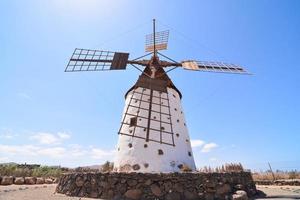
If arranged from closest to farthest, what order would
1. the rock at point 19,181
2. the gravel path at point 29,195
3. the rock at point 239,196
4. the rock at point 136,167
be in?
the rock at point 239,196
the gravel path at point 29,195
the rock at point 136,167
the rock at point 19,181

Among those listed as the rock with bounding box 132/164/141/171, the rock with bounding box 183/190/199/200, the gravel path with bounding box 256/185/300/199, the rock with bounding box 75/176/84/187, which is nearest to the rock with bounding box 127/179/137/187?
the rock with bounding box 183/190/199/200

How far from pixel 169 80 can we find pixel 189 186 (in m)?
6.50

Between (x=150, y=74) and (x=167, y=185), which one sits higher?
(x=150, y=74)

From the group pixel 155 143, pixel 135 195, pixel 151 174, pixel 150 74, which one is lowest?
pixel 135 195

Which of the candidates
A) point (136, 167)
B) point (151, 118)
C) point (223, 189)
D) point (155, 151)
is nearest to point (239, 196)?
point (223, 189)

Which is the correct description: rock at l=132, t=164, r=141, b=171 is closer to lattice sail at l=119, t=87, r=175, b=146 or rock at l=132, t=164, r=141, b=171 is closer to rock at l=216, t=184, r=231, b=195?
lattice sail at l=119, t=87, r=175, b=146

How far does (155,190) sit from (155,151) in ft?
10.6

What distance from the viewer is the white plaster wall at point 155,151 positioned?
1125 cm

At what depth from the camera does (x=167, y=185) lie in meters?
8.30

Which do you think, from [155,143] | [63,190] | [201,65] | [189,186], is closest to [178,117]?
[155,143]

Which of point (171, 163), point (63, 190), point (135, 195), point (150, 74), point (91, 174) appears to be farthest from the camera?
point (150, 74)

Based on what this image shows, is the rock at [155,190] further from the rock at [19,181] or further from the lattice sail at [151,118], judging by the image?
the rock at [19,181]

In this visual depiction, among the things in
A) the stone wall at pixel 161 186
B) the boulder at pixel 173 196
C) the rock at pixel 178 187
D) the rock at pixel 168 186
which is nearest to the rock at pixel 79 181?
the stone wall at pixel 161 186

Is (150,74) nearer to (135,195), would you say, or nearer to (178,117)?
(178,117)
